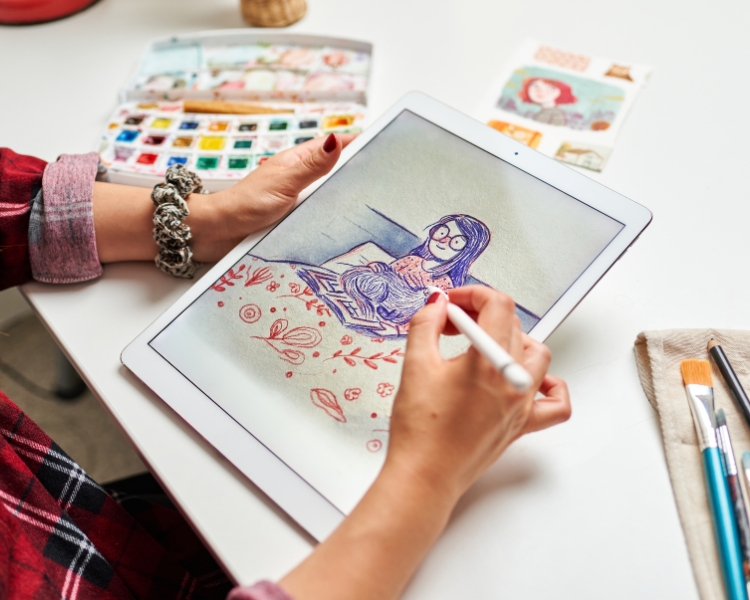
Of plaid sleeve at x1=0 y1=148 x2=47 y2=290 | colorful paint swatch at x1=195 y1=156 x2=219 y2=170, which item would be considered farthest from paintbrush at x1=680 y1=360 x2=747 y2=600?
plaid sleeve at x1=0 y1=148 x2=47 y2=290

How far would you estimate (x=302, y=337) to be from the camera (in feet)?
1.86

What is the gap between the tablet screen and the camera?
517 mm

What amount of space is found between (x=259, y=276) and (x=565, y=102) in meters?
0.49

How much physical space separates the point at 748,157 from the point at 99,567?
33.0 inches

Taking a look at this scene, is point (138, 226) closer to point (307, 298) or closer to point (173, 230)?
point (173, 230)

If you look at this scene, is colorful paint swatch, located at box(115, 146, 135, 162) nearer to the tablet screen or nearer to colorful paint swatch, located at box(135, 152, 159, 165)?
colorful paint swatch, located at box(135, 152, 159, 165)

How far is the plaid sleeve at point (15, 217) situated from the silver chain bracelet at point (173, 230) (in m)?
0.13

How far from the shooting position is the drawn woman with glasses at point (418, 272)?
57cm

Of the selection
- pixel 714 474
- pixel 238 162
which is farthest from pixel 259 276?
pixel 714 474

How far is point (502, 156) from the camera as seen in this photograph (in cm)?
64

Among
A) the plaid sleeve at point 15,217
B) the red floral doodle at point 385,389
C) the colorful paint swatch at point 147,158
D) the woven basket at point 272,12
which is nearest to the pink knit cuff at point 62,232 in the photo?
the plaid sleeve at point 15,217

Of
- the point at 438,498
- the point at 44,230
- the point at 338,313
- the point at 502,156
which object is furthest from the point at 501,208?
the point at 44,230

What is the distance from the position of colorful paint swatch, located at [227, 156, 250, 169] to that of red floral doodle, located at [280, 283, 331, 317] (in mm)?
228

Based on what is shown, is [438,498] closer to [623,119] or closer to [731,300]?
[731,300]
